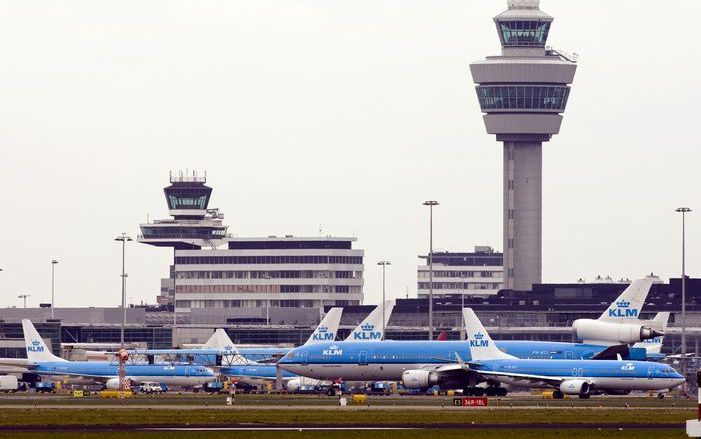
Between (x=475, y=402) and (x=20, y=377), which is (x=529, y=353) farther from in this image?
(x=20, y=377)

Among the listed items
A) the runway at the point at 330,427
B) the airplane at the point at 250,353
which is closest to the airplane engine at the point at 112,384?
the airplane at the point at 250,353

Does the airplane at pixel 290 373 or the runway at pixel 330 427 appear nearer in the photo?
the runway at pixel 330 427

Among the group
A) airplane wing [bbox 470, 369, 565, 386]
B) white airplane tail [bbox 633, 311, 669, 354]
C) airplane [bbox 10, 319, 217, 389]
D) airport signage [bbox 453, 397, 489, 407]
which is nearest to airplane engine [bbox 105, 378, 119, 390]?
airplane [bbox 10, 319, 217, 389]

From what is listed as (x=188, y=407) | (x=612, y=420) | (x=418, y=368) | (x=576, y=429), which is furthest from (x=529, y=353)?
(x=576, y=429)

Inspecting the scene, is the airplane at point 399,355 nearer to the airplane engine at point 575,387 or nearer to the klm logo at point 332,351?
the klm logo at point 332,351

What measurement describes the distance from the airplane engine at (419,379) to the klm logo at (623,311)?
2253 centimetres

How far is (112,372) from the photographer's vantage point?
554ft

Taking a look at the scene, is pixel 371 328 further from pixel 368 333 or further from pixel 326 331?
pixel 326 331

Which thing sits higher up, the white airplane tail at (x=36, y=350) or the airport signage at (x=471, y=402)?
the white airplane tail at (x=36, y=350)

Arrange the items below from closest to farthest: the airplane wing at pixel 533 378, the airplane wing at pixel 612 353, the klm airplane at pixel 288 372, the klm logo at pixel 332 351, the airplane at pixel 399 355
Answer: the airplane wing at pixel 533 378 → the airplane wing at pixel 612 353 → the airplane at pixel 399 355 → the klm logo at pixel 332 351 → the klm airplane at pixel 288 372

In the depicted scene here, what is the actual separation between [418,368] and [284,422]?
58.6 m

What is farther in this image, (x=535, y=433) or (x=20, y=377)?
(x=20, y=377)

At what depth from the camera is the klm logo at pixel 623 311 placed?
15825cm

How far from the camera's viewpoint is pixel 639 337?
15525 centimetres
